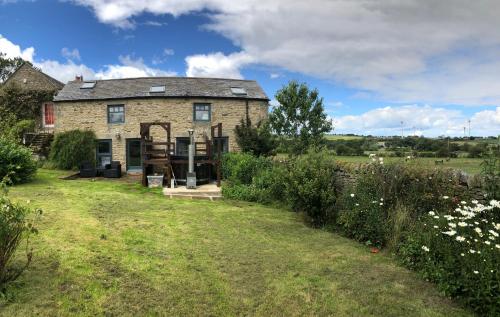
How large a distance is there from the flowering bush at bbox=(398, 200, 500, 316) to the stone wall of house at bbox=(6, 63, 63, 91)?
28.5m

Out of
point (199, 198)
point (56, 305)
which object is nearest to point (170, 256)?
point (56, 305)

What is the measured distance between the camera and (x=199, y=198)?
13.0m

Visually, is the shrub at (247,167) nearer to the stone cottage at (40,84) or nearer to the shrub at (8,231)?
the shrub at (8,231)

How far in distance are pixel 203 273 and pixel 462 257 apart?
3.93 meters

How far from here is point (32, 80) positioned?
26672 mm

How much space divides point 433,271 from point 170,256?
4.47m

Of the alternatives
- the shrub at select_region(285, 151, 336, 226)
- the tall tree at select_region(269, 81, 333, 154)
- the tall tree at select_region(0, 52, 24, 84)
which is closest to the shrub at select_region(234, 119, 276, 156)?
the tall tree at select_region(269, 81, 333, 154)

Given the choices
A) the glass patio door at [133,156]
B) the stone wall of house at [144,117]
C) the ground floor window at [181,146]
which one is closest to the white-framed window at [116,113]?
the stone wall of house at [144,117]

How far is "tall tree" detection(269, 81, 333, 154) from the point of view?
19.6 metres

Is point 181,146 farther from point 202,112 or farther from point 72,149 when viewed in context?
point 72,149

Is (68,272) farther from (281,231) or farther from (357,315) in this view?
(281,231)

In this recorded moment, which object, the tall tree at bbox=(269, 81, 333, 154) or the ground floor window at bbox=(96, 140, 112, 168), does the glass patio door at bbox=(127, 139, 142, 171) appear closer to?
the ground floor window at bbox=(96, 140, 112, 168)

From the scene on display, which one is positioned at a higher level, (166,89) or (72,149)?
(166,89)

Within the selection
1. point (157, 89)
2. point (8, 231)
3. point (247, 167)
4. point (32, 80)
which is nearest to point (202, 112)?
point (157, 89)
